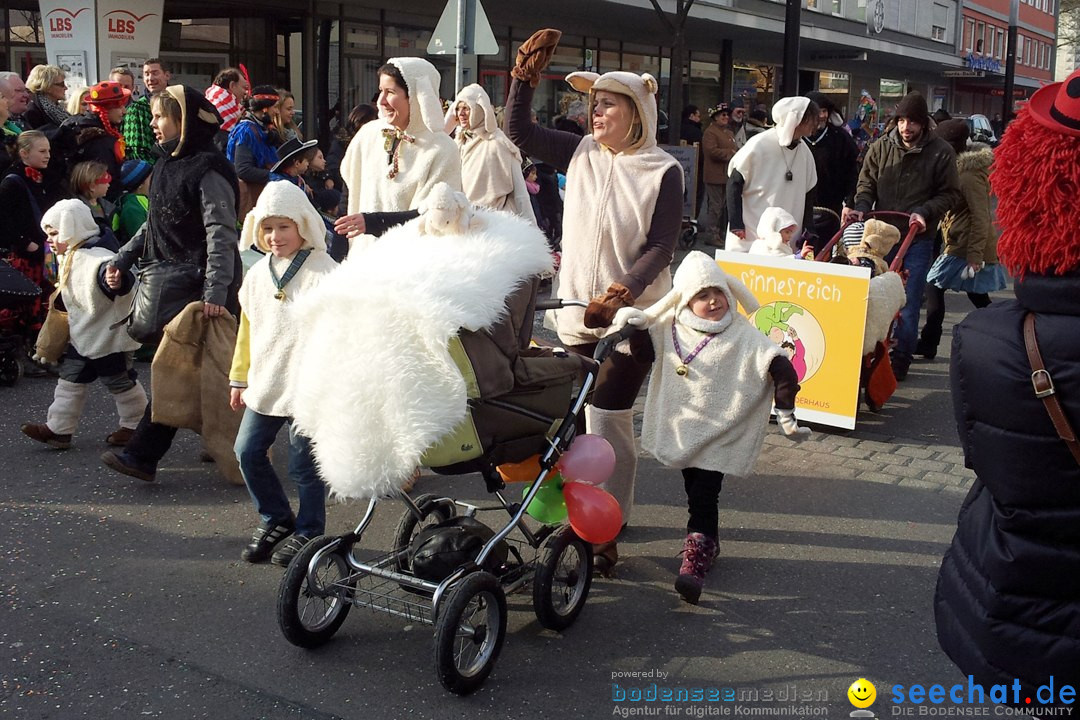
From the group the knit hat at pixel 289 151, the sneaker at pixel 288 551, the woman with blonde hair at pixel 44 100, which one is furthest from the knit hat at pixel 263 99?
the sneaker at pixel 288 551

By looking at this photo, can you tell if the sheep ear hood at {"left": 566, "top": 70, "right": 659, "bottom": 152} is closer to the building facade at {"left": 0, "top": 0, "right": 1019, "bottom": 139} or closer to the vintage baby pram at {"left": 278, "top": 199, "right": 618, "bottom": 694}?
the vintage baby pram at {"left": 278, "top": 199, "right": 618, "bottom": 694}

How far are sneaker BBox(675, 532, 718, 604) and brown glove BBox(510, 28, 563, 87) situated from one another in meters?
2.10

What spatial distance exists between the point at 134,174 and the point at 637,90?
5646 millimetres

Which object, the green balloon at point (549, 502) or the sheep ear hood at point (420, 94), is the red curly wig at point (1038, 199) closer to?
the green balloon at point (549, 502)

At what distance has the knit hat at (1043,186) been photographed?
245 cm

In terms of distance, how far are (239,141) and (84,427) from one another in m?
3.16

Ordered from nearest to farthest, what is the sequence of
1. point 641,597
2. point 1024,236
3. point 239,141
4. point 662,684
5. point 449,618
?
point 1024,236
point 449,618
point 662,684
point 641,597
point 239,141

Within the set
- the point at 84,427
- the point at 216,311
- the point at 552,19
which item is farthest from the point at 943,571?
the point at 552,19

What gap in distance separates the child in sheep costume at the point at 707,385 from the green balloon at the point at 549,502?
0.57 meters

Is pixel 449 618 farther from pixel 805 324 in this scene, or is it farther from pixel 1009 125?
pixel 805 324

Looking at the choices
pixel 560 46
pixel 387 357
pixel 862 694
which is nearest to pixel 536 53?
pixel 387 357

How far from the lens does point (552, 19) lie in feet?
77.7

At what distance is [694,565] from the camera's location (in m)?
4.64

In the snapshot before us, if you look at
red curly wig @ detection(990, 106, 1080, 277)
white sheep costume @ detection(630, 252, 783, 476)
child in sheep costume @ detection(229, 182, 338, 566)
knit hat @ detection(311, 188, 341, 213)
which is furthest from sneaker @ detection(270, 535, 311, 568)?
knit hat @ detection(311, 188, 341, 213)
